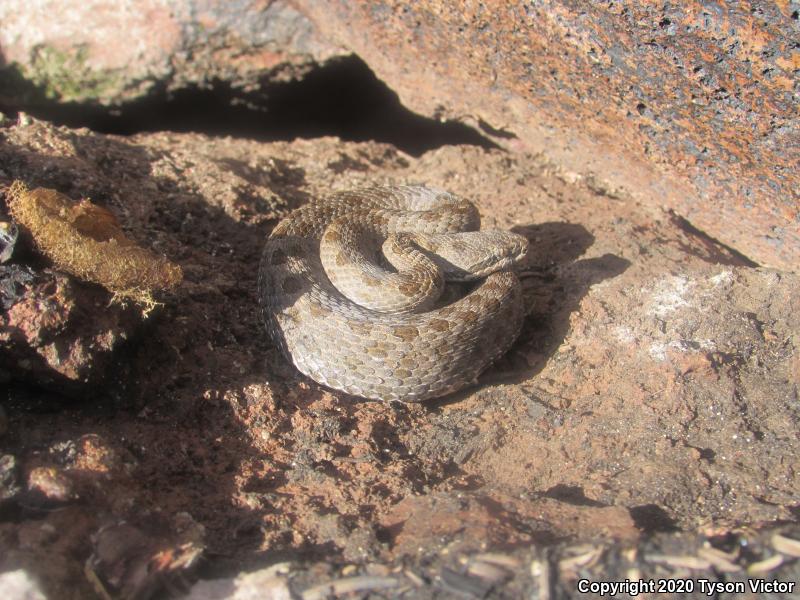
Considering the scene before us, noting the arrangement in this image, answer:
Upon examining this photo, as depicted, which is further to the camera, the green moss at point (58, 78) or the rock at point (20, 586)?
the green moss at point (58, 78)

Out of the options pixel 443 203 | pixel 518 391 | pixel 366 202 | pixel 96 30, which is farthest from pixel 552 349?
pixel 96 30

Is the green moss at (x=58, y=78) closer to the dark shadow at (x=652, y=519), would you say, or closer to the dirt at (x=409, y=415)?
the dirt at (x=409, y=415)

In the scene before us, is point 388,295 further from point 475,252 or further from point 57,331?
point 57,331

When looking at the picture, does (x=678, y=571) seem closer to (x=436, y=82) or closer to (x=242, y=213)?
(x=242, y=213)

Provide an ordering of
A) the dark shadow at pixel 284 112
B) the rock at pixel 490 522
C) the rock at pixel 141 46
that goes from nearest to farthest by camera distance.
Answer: the rock at pixel 490 522, the rock at pixel 141 46, the dark shadow at pixel 284 112

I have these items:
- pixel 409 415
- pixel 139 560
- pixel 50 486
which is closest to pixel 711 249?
pixel 409 415

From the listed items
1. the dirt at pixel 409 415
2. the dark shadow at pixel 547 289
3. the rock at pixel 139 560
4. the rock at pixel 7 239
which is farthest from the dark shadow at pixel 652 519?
the rock at pixel 7 239

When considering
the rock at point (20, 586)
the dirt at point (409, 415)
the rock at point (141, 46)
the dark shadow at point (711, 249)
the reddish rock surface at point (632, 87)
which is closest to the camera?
the rock at point (20, 586)
